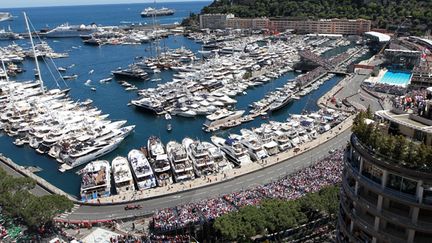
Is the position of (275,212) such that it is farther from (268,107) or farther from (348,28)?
(348,28)

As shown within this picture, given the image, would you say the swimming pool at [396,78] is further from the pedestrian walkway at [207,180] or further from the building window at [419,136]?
the building window at [419,136]

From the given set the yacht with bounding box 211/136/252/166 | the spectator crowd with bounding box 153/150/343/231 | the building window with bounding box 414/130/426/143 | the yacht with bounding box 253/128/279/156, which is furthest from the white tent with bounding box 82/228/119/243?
the yacht with bounding box 253/128/279/156

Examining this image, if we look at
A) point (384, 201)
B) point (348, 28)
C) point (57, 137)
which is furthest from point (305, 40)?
point (384, 201)

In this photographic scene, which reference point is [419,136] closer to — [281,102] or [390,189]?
[390,189]

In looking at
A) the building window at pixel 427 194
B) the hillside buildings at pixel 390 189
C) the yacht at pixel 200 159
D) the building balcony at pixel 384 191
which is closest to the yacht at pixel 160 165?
the yacht at pixel 200 159

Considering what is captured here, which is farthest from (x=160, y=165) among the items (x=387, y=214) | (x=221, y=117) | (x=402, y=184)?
(x=402, y=184)
